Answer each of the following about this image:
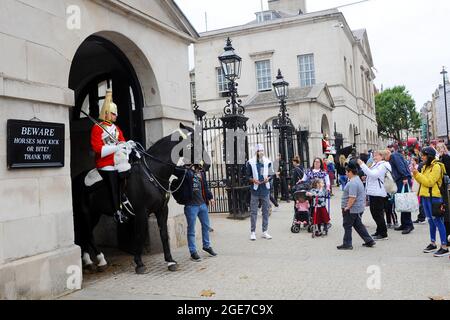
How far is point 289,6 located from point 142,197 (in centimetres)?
4011

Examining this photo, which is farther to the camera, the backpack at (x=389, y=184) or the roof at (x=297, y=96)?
the roof at (x=297, y=96)

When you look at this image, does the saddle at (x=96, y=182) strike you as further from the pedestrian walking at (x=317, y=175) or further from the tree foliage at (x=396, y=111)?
the tree foliage at (x=396, y=111)

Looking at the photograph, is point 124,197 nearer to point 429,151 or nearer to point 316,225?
point 316,225

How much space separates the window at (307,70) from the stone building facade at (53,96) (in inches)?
1094

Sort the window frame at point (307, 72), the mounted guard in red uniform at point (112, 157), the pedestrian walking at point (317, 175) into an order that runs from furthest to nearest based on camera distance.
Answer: the window frame at point (307, 72), the pedestrian walking at point (317, 175), the mounted guard in red uniform at point (112, 157)

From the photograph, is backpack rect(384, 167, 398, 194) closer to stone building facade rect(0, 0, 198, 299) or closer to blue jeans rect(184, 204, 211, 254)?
blue jeans rect(184, 204, 211, 254)

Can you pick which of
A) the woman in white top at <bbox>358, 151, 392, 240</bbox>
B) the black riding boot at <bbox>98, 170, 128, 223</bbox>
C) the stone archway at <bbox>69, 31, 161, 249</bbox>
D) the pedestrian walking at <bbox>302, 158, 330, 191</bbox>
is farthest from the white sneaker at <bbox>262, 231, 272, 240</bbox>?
the black riding boot at <bbox>98, 170, 128, 223</bbox>

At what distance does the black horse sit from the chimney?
3888cm

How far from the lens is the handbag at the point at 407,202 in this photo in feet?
29.2

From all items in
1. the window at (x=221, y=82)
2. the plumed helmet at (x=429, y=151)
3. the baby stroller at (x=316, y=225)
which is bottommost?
the baby stroller at (x=316, y=225)

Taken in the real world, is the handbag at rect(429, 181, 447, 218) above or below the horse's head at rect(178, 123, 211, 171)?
below

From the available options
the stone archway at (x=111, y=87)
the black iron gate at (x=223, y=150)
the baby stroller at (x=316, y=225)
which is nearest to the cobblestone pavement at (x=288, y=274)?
the baby stroller at (x=316, y=225)

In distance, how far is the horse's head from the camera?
6.98 m

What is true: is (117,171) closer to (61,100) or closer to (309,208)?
(61,100)
